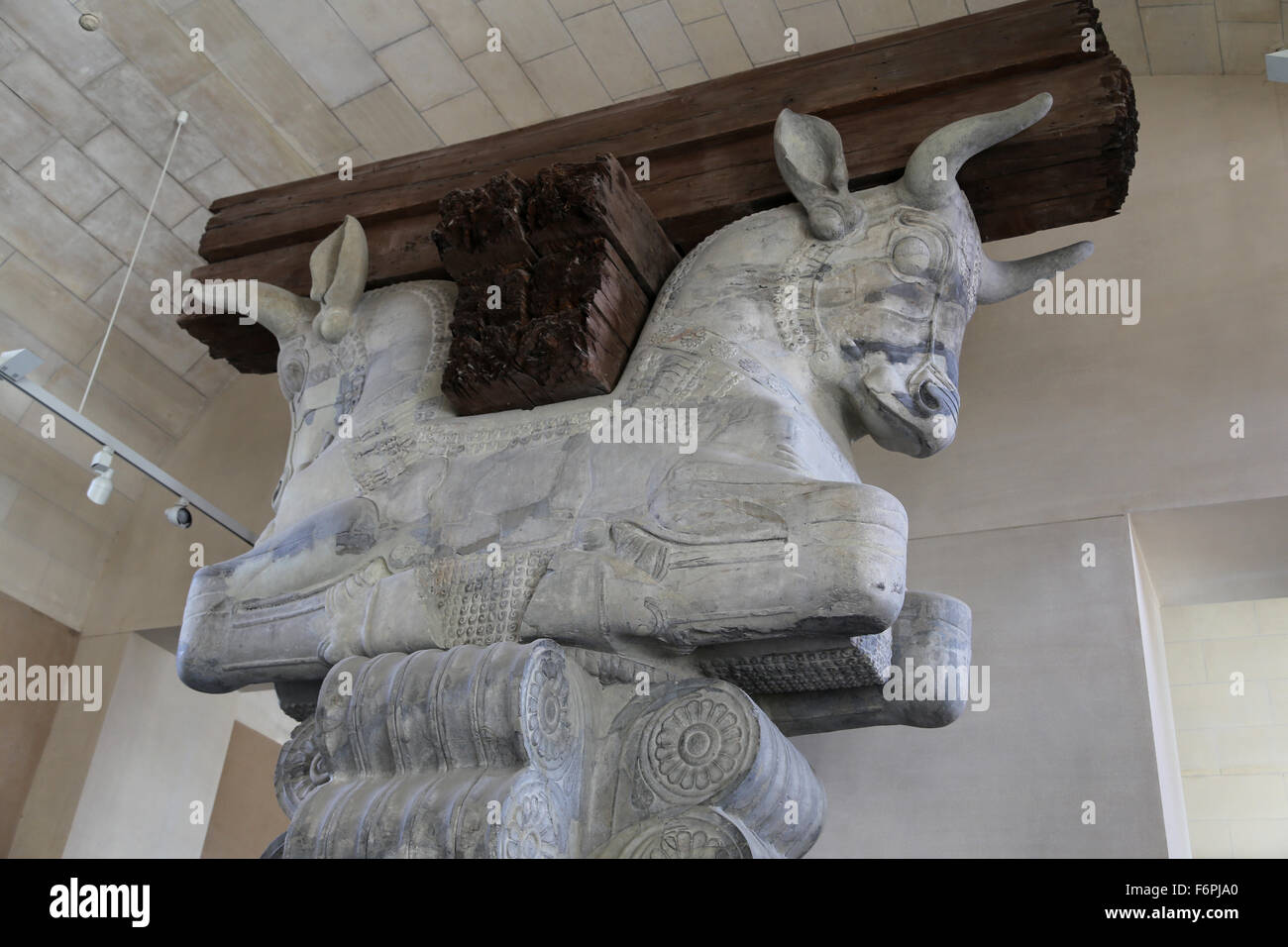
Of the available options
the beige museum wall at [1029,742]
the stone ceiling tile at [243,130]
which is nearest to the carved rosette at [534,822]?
the beige museum wall at [1029,742]

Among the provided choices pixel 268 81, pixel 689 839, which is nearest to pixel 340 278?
pixel 689 839

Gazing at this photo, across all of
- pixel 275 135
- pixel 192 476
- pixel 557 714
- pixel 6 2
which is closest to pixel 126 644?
pixel 192 476

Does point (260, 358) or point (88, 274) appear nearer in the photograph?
point (260, 358)

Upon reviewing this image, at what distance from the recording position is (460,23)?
5227 millimetres

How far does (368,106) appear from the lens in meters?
5.56

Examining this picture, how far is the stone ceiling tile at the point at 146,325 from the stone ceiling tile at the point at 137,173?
0.99 ft

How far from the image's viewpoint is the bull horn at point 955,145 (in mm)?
2768

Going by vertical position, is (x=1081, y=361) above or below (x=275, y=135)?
below

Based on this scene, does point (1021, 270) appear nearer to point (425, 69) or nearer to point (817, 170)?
point (817, 170)

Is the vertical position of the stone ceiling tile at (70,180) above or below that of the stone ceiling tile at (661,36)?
below

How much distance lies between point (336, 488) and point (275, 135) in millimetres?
3231

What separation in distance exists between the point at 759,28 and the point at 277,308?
2668mm

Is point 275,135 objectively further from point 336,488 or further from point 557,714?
point 557,714

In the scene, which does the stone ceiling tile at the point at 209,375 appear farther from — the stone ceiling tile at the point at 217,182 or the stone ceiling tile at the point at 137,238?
the stone ceiling tile at the point at 217,182
